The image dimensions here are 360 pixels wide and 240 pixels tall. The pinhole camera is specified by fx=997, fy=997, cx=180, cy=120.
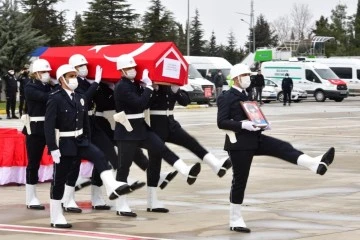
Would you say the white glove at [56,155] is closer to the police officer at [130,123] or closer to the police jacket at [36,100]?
the police officer at [130,123]

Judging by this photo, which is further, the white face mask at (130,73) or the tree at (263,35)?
the tree at (263,35)

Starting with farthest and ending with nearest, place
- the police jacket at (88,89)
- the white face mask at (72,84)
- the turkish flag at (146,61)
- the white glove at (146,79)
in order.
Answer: the turkish flag at (146,61), the police jacket at (88,89), the white glove at (146,79), the white face mask at (72,84)

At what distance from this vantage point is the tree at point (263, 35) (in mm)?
135000

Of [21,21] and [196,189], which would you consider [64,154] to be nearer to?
[196,189]

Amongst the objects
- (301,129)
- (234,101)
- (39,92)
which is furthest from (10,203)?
(301,129)

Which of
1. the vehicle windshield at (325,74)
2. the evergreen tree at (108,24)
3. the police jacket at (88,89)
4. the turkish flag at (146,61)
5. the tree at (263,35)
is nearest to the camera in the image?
the police jacket at (88,89)

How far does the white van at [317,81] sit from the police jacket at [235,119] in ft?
141

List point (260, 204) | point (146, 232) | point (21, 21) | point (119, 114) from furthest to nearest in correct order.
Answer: point (21, 21) → point (260, 204) → point (119, 114) → point (146, 232)

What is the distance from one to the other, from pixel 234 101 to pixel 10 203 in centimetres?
400

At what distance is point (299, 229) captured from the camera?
1111 centimetres

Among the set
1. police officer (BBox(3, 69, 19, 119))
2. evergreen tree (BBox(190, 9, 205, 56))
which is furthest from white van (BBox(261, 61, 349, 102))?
evergreen tree (BBox(190, 9, 205, 56))

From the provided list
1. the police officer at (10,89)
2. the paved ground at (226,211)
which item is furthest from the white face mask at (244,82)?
the police officer at (10,89)

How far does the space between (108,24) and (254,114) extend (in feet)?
247

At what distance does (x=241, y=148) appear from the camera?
36.3 feet
